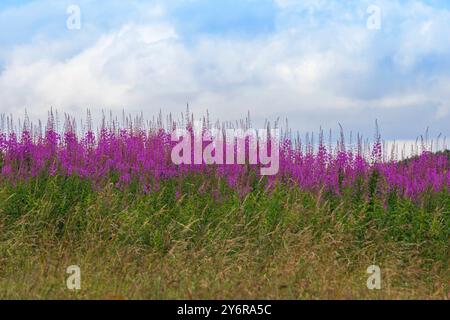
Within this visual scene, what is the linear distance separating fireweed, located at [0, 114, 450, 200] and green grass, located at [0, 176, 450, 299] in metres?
0.48

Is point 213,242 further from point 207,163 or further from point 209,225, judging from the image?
point 207,163

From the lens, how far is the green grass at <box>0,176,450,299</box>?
24.5 ft

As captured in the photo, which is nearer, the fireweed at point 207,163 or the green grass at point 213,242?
the green grass at point 213,242

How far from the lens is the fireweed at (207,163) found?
38.9ft

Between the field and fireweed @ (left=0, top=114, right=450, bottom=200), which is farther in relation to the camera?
fireweed @ (left=0, top=114, right=450, bottom=200)

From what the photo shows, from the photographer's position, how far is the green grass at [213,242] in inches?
294

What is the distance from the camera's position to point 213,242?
941cm

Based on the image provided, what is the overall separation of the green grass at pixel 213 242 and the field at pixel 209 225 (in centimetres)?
3

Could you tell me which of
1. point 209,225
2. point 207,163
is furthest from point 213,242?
point 207,163

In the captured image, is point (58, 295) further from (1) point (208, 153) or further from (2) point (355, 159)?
(2) point (355, 159)

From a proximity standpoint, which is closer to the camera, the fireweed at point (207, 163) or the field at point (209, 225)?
the field at point (209, 225)

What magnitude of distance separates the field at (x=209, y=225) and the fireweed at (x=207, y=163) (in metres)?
0.04

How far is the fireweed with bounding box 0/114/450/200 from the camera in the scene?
1184 centimetres

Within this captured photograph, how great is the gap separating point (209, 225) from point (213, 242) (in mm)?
792
